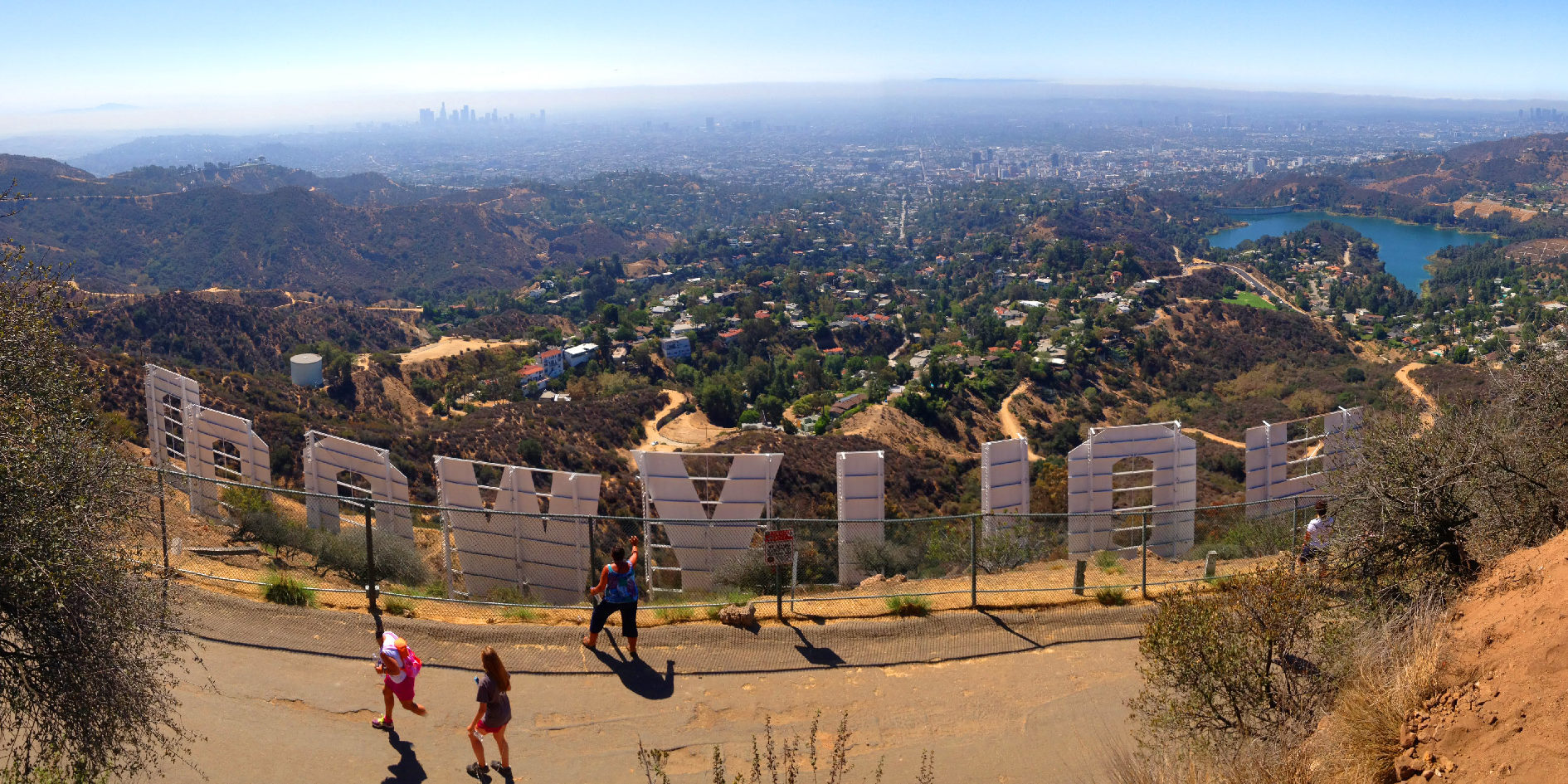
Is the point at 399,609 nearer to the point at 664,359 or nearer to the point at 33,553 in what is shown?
the point at 33,553

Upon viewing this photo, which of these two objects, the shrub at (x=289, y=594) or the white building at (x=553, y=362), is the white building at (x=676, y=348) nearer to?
the white building at (x=553, y=362)

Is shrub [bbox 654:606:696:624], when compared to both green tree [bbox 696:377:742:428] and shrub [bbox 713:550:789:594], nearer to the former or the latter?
shrub [bbox 713:550:789:594]

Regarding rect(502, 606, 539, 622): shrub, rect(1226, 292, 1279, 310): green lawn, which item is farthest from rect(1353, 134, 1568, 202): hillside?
rect(502, 606, 539, 622): shrub

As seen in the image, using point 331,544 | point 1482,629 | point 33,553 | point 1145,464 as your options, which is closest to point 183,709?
point 33,553

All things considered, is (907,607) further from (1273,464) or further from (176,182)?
(176,182)

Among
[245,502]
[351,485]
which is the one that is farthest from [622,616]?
[245,502]

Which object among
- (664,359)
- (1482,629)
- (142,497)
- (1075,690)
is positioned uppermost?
(142,497)

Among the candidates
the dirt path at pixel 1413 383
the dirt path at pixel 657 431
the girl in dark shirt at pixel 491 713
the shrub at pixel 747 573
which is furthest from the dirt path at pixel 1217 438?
the girl in dark shirt at pixel 491 713
